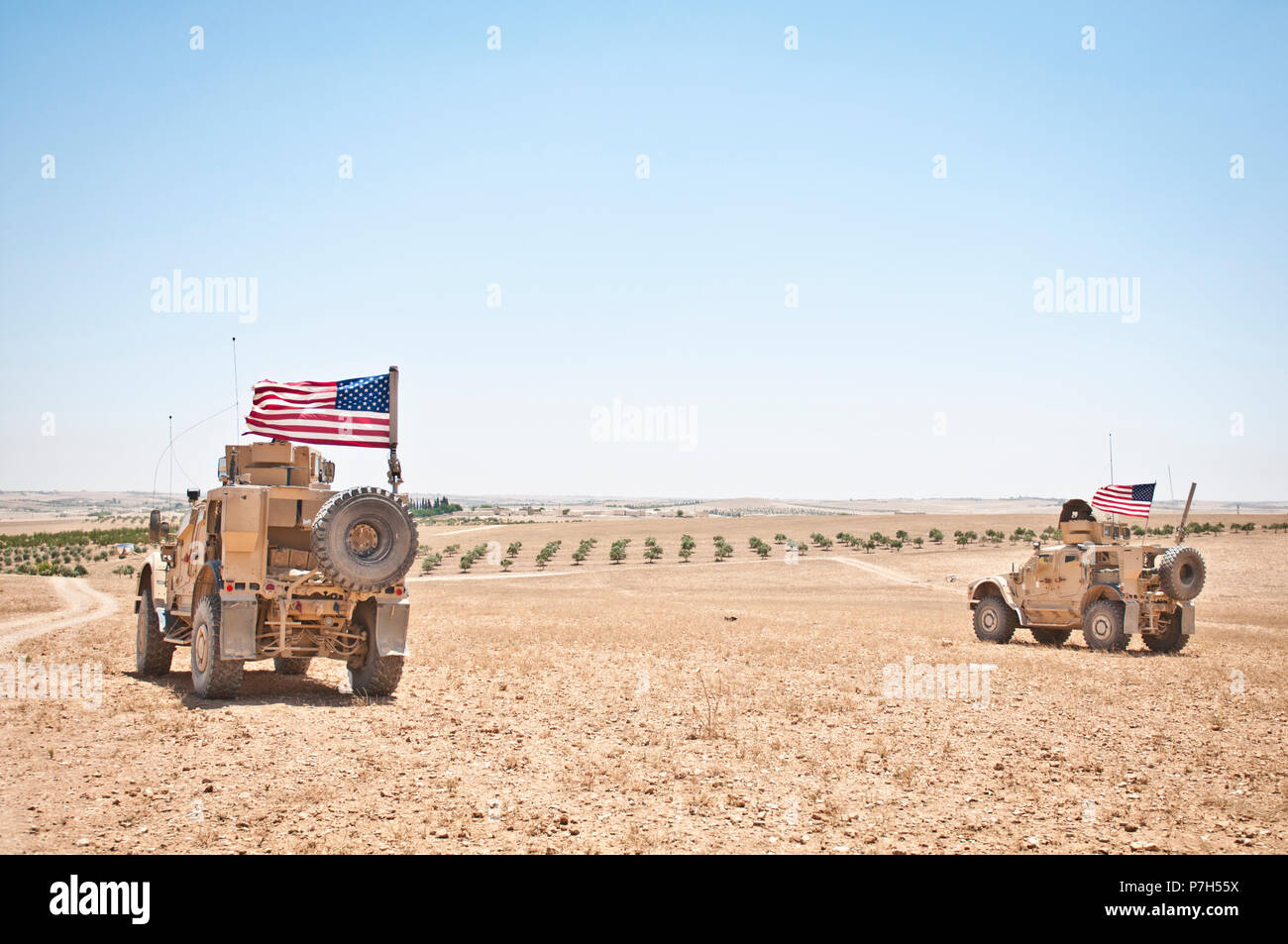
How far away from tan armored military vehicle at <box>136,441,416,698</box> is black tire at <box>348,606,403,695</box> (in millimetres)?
17

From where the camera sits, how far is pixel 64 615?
2477 centimetres

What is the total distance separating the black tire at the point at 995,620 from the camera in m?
22.8

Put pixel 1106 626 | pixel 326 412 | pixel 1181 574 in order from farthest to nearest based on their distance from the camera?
pixel 1106 626 < pixel 1181 574 < pixel 326 412

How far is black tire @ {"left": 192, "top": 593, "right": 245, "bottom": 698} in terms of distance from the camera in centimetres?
1238

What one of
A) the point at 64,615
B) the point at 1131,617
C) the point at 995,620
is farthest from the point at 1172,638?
the point at 64,615

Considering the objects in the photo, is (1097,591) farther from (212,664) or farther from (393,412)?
(212,664)

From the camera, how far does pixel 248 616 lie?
12.4 metres

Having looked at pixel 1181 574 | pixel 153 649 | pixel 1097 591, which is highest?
pixel 1181 574

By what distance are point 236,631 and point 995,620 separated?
1746cm

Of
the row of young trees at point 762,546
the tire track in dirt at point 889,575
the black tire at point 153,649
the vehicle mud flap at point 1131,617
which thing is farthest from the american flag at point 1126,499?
the row of young trees at point 762,546

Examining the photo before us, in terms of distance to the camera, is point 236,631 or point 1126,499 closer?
point 236,631

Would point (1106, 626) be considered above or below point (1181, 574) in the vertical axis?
below
